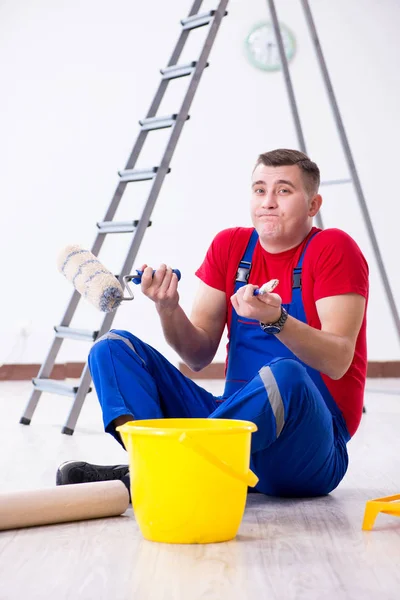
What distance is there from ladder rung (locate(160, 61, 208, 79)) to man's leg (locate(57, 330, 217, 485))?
1899 millimetres

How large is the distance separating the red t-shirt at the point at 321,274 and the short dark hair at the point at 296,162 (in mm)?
132

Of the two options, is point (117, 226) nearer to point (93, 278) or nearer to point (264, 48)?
point (93, 278)

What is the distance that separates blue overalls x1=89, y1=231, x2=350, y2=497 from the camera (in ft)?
5.88

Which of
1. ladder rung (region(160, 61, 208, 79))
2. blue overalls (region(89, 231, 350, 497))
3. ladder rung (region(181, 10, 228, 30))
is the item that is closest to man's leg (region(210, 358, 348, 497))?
blue overalls (region(89, 231, 350, 497))

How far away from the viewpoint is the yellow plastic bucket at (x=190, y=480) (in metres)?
1.54

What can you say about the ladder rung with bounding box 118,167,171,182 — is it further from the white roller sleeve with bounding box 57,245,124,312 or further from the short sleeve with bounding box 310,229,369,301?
the short sleeve with bounding box 310,229,369,301

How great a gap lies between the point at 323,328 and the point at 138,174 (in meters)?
1.77

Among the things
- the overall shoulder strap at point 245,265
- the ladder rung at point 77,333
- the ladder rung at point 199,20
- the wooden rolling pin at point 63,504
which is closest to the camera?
the wooden rolling pin at point 63,504

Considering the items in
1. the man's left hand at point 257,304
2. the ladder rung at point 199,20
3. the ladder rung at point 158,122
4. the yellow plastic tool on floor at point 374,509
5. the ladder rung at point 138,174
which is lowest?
the yellow plastic tool on floor at point 374,509

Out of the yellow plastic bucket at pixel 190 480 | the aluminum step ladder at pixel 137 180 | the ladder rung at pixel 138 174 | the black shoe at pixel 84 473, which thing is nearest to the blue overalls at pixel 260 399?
the black shoe at pixel 84 473

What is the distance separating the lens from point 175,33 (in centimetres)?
570

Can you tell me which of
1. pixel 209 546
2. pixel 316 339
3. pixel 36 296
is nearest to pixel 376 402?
pixel 36 296

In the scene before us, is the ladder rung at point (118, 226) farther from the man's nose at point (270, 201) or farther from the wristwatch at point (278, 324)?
the wristwatch at point (278, 324)

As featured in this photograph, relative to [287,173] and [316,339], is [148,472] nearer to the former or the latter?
[316,339]
